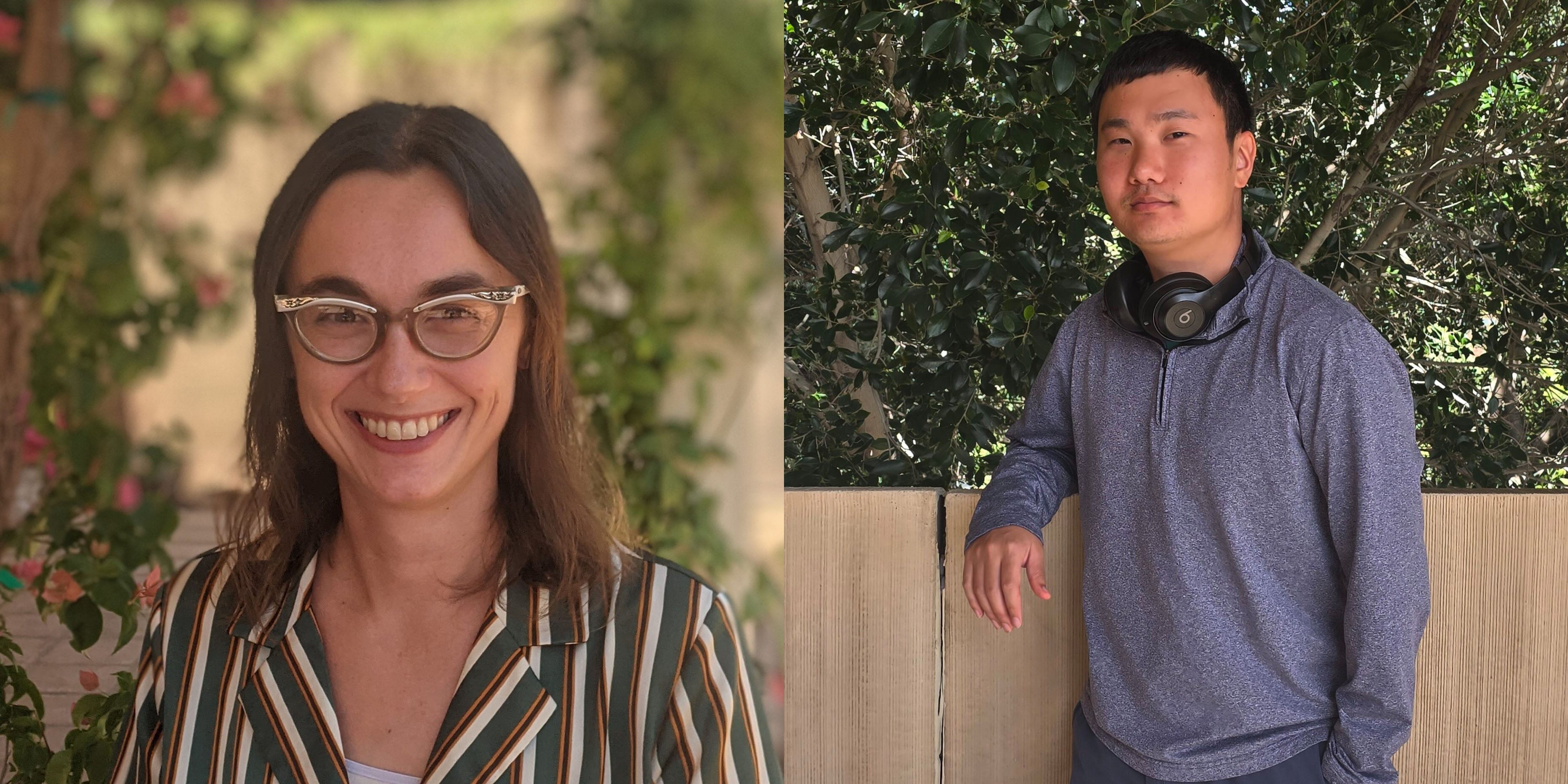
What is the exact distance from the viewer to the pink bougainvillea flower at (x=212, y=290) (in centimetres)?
111

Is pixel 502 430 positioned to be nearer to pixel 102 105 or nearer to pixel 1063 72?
pixel 102 105

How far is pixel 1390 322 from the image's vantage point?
12.3ft

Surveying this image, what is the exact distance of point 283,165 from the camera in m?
1.10

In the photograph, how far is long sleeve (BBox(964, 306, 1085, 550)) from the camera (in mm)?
1718

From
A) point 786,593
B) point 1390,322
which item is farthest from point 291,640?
point 1390,322

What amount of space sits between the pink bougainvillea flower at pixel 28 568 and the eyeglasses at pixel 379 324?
368mm

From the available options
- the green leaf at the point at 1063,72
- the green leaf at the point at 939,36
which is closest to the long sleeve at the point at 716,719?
the green leaf at the point at 939,36

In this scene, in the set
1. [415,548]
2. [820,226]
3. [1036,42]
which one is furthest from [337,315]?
[820,226]

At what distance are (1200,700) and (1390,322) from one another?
2632 mm

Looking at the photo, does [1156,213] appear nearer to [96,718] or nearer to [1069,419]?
[1069,419]

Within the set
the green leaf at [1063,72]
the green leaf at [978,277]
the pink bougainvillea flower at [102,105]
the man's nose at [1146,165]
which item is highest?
the green leaf at [1063,72]

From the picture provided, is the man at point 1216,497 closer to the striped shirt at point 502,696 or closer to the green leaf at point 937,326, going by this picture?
the striped shirt at point 502,696

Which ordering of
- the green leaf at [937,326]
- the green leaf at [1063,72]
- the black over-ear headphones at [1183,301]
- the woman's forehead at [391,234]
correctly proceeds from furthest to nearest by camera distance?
the green leaf at [937,326], the green leaf at [1063,72], the black over-ear headphones at [1183,301], the woman's forehead at [391,234]

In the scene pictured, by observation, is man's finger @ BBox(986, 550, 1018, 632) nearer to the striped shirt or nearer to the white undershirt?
the striped shirt
